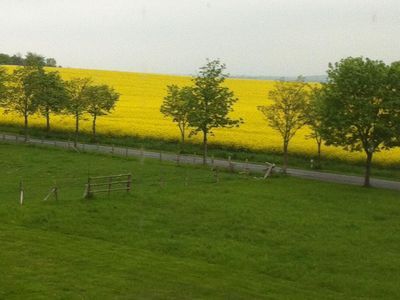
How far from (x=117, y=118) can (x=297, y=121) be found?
30.0 m

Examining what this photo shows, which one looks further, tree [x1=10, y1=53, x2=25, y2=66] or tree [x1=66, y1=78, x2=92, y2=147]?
tree [x1=10, y1=53, x2=25, y2=66]

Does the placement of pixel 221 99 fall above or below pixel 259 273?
above

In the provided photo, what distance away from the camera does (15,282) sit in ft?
50.9

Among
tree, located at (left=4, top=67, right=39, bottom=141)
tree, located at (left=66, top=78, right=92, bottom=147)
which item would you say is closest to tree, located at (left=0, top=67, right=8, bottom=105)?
tree, located at (left=4, top=67, right=39, bottom=141)

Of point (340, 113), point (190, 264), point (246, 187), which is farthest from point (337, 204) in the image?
point (190, 264)

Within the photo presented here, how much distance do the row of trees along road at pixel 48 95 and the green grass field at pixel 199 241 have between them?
74.4 feet

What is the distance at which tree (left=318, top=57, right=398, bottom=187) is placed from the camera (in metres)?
38.3

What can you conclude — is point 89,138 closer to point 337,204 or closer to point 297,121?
point 297,121

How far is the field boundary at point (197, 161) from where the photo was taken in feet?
140

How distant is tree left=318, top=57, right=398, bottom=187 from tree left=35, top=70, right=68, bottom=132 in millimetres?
30978

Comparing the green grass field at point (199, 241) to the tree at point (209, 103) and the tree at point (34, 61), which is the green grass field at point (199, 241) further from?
the tree at point (34, 61)

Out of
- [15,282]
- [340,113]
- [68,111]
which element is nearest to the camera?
[15,282]

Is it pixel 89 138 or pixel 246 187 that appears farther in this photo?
pixel 89 138

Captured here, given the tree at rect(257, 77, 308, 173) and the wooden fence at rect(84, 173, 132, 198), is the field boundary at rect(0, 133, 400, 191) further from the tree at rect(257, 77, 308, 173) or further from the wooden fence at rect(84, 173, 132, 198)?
the wooden fence at rect(84, 173, 132, 198)
